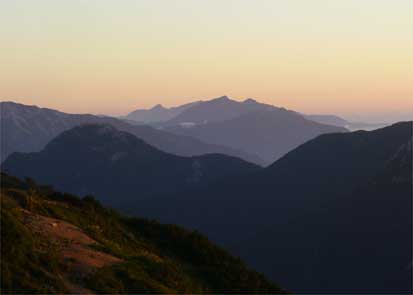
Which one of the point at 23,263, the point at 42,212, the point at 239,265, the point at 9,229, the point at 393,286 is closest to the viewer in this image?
the point at 23,263

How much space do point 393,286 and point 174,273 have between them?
141894 millimetres

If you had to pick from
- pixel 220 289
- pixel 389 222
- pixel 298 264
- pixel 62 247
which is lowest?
pixel 298 264

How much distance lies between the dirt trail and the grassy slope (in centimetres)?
38

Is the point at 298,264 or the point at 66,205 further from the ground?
the point at 66,205

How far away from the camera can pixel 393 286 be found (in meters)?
157

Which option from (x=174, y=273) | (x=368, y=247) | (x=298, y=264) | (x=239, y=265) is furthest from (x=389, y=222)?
(x=174, y=273)

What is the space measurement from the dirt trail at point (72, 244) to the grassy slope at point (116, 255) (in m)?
0.38

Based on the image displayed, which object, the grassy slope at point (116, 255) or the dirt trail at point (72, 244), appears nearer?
the grassy slope at point (116, 255)

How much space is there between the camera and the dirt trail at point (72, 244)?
26.0 metres

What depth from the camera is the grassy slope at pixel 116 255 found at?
23.8m

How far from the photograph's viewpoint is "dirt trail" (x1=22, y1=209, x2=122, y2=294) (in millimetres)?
26002

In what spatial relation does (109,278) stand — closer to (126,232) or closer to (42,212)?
(42,212)

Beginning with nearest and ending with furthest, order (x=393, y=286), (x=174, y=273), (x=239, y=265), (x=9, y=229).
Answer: (x=9, y=229), (x=174, y=273), (x=239, y=265), (x=393, y=286)

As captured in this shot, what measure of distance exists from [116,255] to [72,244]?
2768 mm
